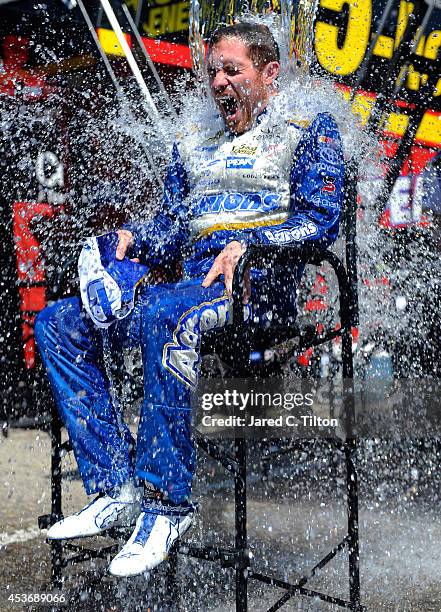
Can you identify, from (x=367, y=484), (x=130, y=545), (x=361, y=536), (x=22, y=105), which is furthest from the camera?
(x=22, y=105)

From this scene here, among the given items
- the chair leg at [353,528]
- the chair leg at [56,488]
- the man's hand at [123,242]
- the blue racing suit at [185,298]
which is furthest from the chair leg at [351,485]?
the chair leg at [56,488]

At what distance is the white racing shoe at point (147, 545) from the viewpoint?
5.96 feet

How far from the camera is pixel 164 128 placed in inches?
179

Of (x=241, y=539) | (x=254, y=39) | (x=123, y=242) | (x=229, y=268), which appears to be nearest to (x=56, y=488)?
(x=241, y=539)

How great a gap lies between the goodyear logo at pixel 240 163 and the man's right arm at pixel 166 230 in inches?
11.1

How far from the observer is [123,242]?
2.31 meters

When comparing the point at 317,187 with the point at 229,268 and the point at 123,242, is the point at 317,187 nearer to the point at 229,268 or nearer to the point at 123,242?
the point at 229,268

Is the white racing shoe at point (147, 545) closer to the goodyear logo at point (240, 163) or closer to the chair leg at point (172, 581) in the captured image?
the chair leg at point (172, 581)

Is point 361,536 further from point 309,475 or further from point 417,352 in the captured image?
point 417,352

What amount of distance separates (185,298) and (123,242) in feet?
1.42

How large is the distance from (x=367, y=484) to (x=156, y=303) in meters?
2.11

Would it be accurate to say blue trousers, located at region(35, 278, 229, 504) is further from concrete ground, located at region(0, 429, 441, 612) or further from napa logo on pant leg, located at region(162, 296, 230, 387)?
concrete ground, located at region(0, 429, 441, 612)

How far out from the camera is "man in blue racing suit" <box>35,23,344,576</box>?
1899 mm

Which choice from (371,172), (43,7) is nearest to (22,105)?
(43,7)
